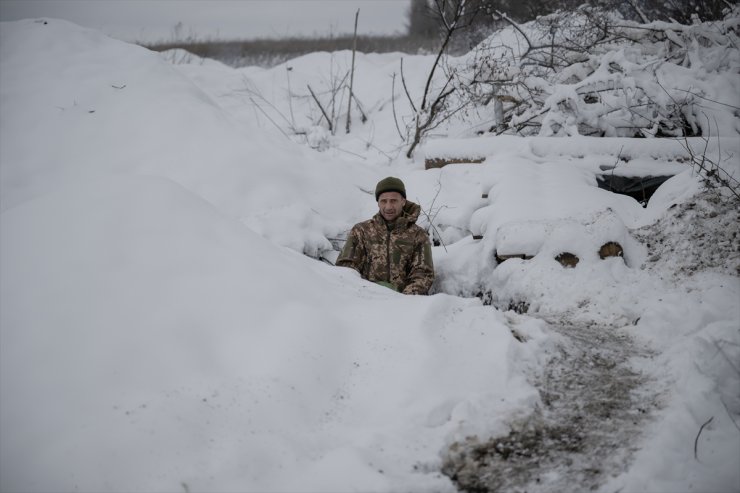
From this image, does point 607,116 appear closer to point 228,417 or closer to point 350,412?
point 350,412

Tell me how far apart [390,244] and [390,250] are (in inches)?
2.0

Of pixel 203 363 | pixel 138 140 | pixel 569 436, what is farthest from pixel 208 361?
pixel 138 140

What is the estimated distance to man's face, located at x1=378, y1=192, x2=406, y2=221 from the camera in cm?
382

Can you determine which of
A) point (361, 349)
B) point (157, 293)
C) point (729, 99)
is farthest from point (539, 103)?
point (157, 293)

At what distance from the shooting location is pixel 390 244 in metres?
3.86

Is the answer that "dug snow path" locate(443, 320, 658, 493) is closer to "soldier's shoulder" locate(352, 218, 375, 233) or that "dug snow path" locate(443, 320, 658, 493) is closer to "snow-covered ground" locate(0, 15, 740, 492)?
"snow-covered ground" locate(0, 15, 740, 492)

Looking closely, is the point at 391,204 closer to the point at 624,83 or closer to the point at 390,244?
the point at 390,244

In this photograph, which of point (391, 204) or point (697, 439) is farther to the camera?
point (391, 204)

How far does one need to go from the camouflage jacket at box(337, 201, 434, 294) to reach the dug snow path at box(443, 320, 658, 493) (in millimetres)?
1870

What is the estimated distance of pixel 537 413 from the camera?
5.57 ft

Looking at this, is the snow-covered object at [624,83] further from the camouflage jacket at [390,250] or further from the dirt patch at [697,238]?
the camouflage jacket at [390,250]

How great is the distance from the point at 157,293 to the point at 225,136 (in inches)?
140

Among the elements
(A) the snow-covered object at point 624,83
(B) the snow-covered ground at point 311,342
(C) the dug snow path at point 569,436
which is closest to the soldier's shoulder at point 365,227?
(B) the snow-covered ground at point 311,342

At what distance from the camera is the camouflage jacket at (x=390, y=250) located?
3.83 metres
